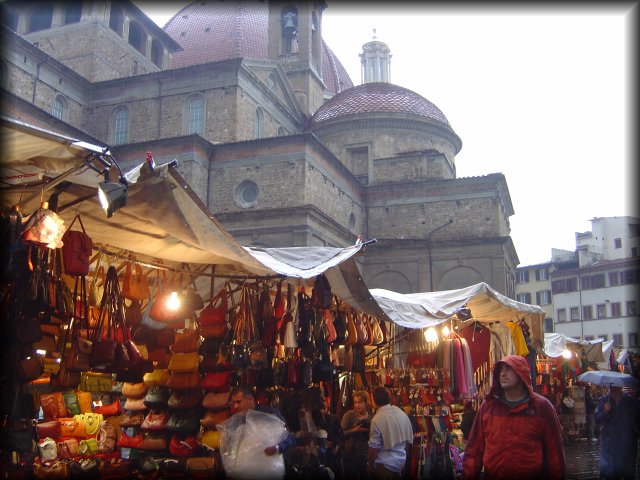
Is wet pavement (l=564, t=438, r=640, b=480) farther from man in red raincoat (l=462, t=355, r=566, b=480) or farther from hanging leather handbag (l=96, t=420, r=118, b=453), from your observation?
hanging leather handbag (l=96, t=420, r=118, b=453)

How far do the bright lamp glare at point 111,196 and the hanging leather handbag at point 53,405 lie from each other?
15.7 feet

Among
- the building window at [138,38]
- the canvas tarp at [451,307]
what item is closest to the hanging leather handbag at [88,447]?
the canvas tarp at [451,307]

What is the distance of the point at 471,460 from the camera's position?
4301 millimetres

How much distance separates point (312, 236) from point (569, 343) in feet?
28.6

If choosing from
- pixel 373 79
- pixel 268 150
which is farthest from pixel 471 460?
pixel 373 79

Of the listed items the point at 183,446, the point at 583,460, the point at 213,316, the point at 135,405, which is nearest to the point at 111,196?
the point at 213,316

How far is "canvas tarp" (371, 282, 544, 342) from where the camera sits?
7984 millimetres

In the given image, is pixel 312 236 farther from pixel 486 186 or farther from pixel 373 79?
pixel 373 79

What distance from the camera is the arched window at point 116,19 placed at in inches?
1068

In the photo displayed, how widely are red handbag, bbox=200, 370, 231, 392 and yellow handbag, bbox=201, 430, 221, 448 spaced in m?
0.42

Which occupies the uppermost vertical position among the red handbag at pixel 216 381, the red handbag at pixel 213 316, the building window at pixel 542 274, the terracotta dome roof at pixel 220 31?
the terracotta dome roof at pixel 220 31

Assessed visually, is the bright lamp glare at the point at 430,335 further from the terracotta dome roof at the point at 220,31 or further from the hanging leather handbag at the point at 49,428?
the terracotta dome roof at the point at 220,31

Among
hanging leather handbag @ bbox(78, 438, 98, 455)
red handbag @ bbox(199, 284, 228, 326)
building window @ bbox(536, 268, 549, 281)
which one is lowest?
hanging leather handbag @ bbox(78, 438, 98, 455)

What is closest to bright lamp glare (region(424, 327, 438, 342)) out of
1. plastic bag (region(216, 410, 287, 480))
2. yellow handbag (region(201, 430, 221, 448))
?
yellow handbag (region(201, 430, 221, 448))
